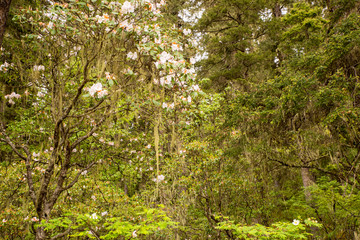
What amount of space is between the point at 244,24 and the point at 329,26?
16.4ft

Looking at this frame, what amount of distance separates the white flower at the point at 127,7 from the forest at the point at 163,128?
17 mm

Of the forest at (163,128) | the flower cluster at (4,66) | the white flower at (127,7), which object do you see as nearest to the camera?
the white flower at (127,7)

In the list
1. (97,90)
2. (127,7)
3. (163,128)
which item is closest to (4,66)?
(97,90)

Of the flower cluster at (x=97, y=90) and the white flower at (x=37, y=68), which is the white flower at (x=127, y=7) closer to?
the flower cluster at (x=97, y=90)

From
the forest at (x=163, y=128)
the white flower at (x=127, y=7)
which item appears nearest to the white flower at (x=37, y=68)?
the forest at (x=163, y=128)

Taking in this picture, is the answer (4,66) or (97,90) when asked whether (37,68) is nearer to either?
(97,90)

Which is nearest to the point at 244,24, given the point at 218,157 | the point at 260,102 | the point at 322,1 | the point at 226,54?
the point at 226,54

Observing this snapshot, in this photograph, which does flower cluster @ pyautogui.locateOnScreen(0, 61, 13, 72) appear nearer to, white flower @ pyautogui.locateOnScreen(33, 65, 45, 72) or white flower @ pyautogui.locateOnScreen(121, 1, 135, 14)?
white flower @ pyautogui.locateOnScreen(33, 65, 45, 72)

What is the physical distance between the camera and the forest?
3332 millimetres

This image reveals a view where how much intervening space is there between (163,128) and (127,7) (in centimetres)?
171

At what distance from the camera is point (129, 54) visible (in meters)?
3.30

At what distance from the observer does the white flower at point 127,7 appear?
293cm

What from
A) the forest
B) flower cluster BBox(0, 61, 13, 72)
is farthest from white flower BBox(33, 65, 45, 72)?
flower cluster BBox(0, 61, 13, 72)

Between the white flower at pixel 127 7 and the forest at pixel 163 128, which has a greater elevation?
the white flower at pixel 127 7
